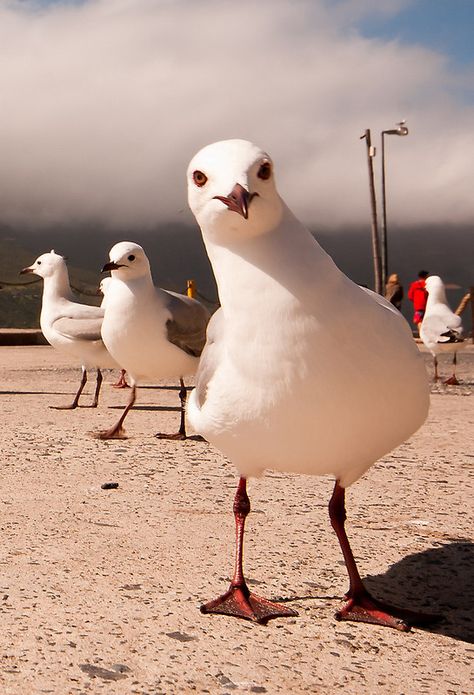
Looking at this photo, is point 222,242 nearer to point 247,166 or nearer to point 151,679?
point 247,166

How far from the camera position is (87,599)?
3453mm

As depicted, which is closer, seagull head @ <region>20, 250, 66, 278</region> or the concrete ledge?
seagull head @ <region>20, 250, 66, 278</region>

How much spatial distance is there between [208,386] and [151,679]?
3.38 ft

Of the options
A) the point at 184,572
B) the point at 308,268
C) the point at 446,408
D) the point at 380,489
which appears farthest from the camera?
the point at 446,408

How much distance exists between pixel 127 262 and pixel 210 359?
4.35 meters

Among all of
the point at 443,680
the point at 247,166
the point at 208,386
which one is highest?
the point at 247,166

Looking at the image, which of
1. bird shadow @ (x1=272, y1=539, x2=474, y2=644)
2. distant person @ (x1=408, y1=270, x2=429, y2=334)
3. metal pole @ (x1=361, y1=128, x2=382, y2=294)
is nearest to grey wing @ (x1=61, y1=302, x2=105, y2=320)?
bird shadow @ (x1=272, y1=539, x2=474, y2=644)

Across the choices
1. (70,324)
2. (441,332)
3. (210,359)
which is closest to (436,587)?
(210,359)

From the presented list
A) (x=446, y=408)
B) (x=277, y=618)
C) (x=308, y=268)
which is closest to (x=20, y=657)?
(x=277, y=618)

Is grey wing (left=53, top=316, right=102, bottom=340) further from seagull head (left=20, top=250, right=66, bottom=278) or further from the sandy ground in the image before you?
the sandy ground

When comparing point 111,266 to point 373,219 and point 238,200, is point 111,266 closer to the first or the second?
point 238,200

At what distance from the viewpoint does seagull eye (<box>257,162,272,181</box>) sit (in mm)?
2955

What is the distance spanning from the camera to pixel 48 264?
10961 millimetres

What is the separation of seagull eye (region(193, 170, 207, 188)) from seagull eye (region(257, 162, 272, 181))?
0.63ft
